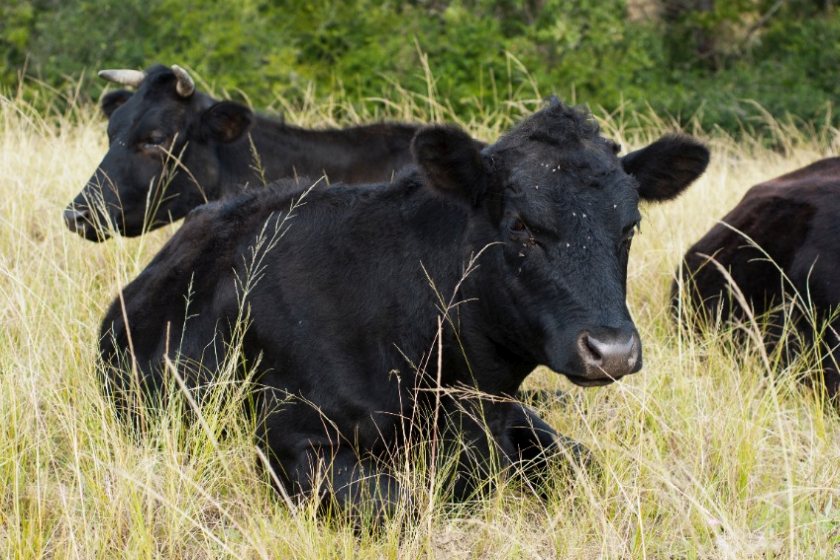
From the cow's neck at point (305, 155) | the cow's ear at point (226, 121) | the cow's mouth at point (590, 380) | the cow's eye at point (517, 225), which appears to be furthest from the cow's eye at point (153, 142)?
the cow's mouth at point (590, 380)

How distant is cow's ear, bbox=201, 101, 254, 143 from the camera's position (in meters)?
8.43

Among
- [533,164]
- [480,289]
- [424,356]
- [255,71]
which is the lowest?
[255,71]

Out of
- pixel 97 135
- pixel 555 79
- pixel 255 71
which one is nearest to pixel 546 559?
pixel 97 135

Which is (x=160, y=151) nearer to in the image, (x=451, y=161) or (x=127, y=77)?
(x=127, y=77)

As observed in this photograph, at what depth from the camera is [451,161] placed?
4.45 metres

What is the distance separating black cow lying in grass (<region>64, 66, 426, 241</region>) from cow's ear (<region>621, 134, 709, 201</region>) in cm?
344

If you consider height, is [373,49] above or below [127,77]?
below

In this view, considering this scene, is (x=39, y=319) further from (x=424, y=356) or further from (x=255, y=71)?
(x=255, y=71)

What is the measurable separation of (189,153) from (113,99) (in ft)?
3.76

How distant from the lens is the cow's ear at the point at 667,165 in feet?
15.6

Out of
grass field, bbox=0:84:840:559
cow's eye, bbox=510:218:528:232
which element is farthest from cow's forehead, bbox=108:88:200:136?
cow's eye, bbox=510:218:528:232

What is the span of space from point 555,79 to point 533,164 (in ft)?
45.9

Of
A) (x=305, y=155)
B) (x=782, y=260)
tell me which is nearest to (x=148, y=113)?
(x=305, y=155)

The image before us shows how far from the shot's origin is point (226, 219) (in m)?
5.40
